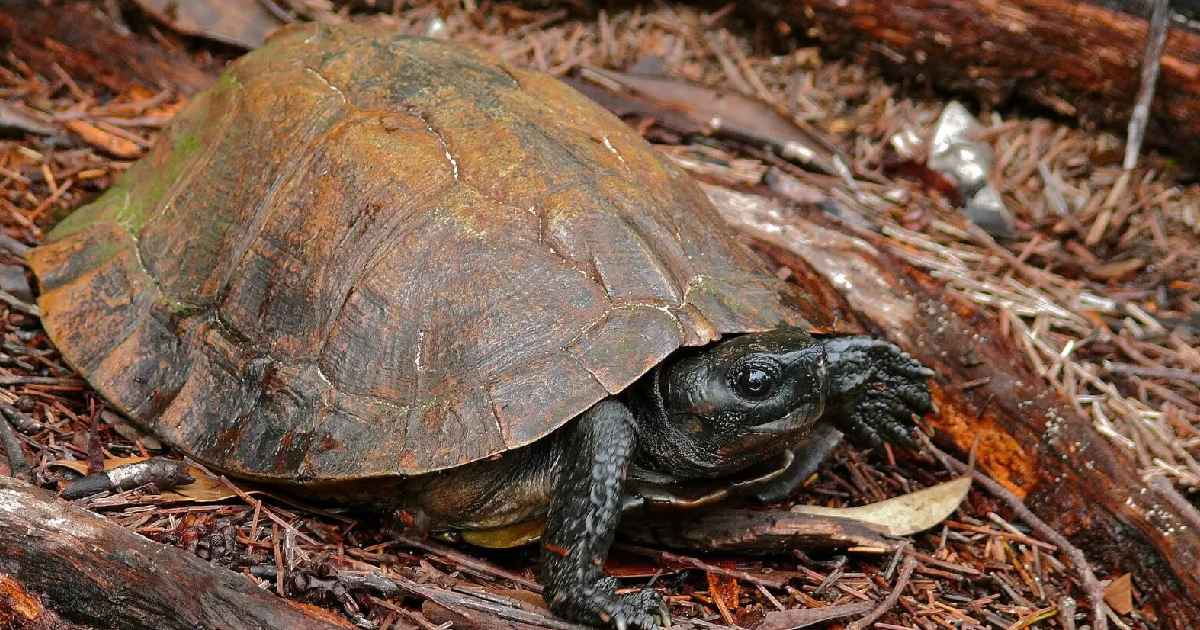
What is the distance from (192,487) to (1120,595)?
3.69 meters

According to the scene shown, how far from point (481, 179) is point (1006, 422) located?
255 centimetres

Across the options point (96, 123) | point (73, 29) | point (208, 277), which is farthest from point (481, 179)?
point (73, 29)

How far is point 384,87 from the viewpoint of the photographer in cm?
440

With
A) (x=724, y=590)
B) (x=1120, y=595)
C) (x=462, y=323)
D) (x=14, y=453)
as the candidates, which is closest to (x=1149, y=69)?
(x=1120, y=595)

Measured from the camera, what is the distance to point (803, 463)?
434cm

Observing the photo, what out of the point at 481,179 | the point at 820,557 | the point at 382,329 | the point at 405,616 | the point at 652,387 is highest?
the point at 481,179

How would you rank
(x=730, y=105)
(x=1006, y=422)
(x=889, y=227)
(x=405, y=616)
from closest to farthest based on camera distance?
(x=405, y=616) → (x=1006, y=422) → (x=889, y=227) → (x=730, y=105)

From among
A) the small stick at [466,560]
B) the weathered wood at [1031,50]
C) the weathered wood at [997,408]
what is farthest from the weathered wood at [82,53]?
the weathered wood at [1031,50]

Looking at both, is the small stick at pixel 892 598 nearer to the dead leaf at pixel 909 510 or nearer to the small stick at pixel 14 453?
the dead leaf at pixel 909 510

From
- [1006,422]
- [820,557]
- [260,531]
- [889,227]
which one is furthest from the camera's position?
[889,227]

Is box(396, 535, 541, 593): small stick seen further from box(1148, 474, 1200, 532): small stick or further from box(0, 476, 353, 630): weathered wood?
box(1148, 474, 1200, 532): small stick

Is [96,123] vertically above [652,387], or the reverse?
[96,123]

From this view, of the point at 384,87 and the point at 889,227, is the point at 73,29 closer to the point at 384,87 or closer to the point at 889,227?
the point at 384,87

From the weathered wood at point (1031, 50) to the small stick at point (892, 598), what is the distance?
11.8 feet
